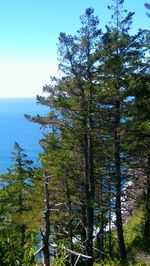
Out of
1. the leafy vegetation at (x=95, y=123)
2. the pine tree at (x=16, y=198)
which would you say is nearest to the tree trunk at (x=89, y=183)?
the leafy vegetation at (x=95, y=123)

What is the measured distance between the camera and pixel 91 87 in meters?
20.1

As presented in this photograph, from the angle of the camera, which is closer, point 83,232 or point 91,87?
point 91,87

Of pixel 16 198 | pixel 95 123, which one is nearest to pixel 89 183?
pixel 95 123

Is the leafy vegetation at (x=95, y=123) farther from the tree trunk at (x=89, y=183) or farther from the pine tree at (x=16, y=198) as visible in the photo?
the pine tree at (x=16, y=198)

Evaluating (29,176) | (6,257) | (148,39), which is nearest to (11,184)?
(29,176)

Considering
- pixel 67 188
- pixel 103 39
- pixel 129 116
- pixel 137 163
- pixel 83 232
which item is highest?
pixel 103 39

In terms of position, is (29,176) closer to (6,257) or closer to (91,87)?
(91,87)

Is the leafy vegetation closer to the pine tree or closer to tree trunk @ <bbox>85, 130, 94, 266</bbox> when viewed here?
tree trunk @ <bbox>85, 130, 94, 266</bbox>

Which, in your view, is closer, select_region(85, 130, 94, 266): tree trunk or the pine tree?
select_region(85, 130, 94, 266): tree trunk

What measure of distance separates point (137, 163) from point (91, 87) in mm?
4950

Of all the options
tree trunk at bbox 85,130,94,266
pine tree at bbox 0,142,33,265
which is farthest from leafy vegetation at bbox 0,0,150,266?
pine tree at bbox 0,142,33,265

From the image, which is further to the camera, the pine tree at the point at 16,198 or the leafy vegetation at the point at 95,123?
the pine tree at the point at 16,198

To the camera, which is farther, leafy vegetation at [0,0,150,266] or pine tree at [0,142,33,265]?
pine tree at [0,142,33,265]

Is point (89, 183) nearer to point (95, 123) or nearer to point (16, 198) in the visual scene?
point (95, 123)
